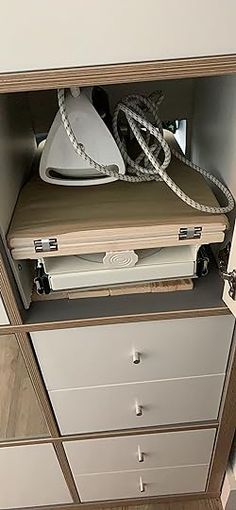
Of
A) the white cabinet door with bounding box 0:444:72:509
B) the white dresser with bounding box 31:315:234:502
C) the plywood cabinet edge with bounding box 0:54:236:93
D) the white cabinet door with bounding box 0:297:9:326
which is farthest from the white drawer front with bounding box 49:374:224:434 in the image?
the plywood cabinet edge with bounding box 0:54:236:93

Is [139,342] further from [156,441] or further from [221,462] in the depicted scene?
[221,462]

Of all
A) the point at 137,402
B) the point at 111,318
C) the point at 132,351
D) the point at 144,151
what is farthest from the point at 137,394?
the point at 144,151

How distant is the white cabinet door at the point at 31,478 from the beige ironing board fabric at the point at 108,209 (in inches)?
21.0

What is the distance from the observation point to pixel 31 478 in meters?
1.16

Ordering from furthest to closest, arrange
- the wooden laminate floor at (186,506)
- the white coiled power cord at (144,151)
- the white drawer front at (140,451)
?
the wooden laminate floor at (186,506) < the white drawer front at (140,451) < the white coiled power cord at (144,151)

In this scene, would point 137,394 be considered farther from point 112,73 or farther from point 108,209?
point 112,73

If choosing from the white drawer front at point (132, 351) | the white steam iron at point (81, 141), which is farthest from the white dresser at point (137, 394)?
the white steam iron at point (81, 141)

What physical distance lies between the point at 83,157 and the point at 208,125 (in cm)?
27

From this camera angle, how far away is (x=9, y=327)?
774 mm

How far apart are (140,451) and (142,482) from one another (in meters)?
0.17

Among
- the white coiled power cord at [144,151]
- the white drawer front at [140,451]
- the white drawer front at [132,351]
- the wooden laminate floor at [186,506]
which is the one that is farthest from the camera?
the wooden laminate floor at [186,506]

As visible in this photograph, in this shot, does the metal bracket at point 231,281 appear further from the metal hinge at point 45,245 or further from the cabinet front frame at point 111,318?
the metal hinge at point 45,245

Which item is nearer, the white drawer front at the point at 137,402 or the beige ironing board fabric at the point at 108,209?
the beige ironing board fabric at the point at 108,209

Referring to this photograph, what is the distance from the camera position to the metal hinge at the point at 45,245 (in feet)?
2.25
